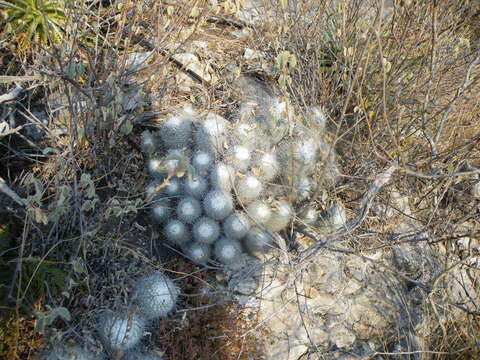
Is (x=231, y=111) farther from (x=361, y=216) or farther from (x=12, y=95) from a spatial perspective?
(x=12, y=95)

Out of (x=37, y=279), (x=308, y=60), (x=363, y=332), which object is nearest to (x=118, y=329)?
(x=37, y=279)

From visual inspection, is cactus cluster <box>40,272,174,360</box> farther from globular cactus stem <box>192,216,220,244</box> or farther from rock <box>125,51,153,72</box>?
rock <box>125,51,153,72</box>

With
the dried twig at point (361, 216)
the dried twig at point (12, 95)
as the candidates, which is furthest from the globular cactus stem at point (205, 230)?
the dried twig at point (12, 95)

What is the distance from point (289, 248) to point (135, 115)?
153 cm

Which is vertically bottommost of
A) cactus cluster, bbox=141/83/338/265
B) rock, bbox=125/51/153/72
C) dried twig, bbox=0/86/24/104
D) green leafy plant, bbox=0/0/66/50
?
cactus cluster, bbox=141/83/338/265

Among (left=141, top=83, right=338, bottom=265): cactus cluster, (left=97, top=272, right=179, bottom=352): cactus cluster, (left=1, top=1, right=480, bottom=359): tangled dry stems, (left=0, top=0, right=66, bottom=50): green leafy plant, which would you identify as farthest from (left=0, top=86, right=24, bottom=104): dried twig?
(left=97, top=272, right=179, bottom=352): cactus cluster

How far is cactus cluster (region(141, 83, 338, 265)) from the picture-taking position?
2697 mm

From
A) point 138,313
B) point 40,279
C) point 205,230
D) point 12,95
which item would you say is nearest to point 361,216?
point 205,230

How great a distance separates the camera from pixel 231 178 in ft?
8.74

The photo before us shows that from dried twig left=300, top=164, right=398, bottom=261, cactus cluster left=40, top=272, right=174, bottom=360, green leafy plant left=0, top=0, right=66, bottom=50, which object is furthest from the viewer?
green leafy plant left=0, top=0, right=66, bottom=50

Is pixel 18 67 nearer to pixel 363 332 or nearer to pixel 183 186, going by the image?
pixel 183 186

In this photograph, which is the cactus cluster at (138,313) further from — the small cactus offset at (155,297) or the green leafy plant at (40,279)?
the green leafy plant at (40,279)

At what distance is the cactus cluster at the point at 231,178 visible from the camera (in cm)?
270

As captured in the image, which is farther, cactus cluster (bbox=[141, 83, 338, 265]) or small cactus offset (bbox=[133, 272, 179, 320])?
cactus cluster (bbox=[141, 83, 338, 265])
